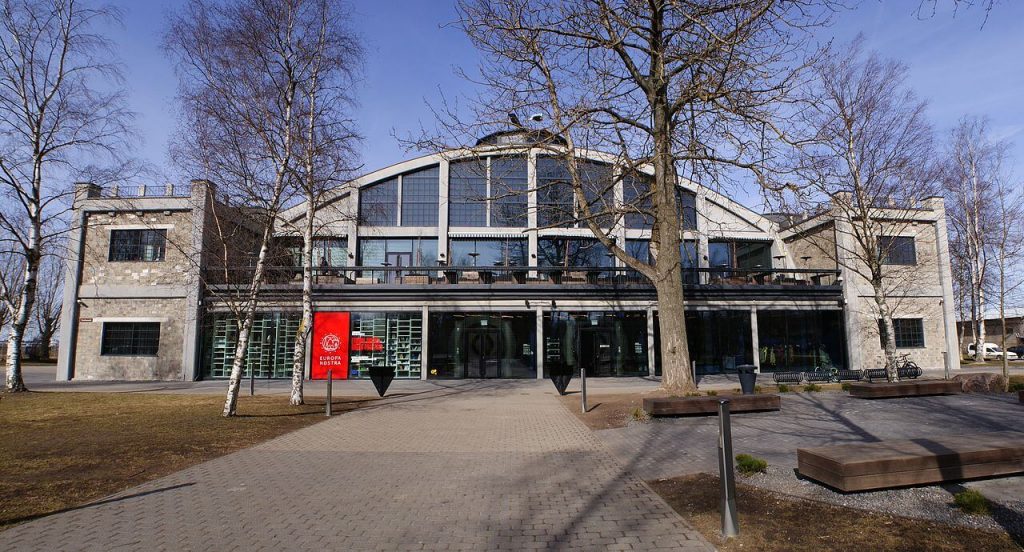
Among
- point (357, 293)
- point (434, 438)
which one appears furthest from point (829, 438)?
point (357, 293)

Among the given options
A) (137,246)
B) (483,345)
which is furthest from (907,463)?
(137,246)

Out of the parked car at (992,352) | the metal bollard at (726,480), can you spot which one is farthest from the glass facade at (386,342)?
the parked car at (992,352)

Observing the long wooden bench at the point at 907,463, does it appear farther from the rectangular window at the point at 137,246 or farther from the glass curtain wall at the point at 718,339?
the rectangular window at the point at 137,246

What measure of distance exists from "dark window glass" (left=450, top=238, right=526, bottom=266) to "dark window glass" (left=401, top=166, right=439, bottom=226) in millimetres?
1969

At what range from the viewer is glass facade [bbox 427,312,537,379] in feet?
78.2

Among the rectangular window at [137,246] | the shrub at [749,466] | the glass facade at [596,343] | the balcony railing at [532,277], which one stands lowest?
the shrub at [749,466]

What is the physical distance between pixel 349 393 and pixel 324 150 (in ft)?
27.9

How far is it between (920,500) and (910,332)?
89.8ft

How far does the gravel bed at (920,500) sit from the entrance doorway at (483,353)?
18187 millimetres

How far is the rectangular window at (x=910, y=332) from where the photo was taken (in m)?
26.7

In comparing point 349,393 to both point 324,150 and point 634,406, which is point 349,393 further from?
point 634,406

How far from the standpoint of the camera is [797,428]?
945 cm

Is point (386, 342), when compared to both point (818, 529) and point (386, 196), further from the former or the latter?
point (818, 529)

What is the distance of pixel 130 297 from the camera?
2409 centimetres
